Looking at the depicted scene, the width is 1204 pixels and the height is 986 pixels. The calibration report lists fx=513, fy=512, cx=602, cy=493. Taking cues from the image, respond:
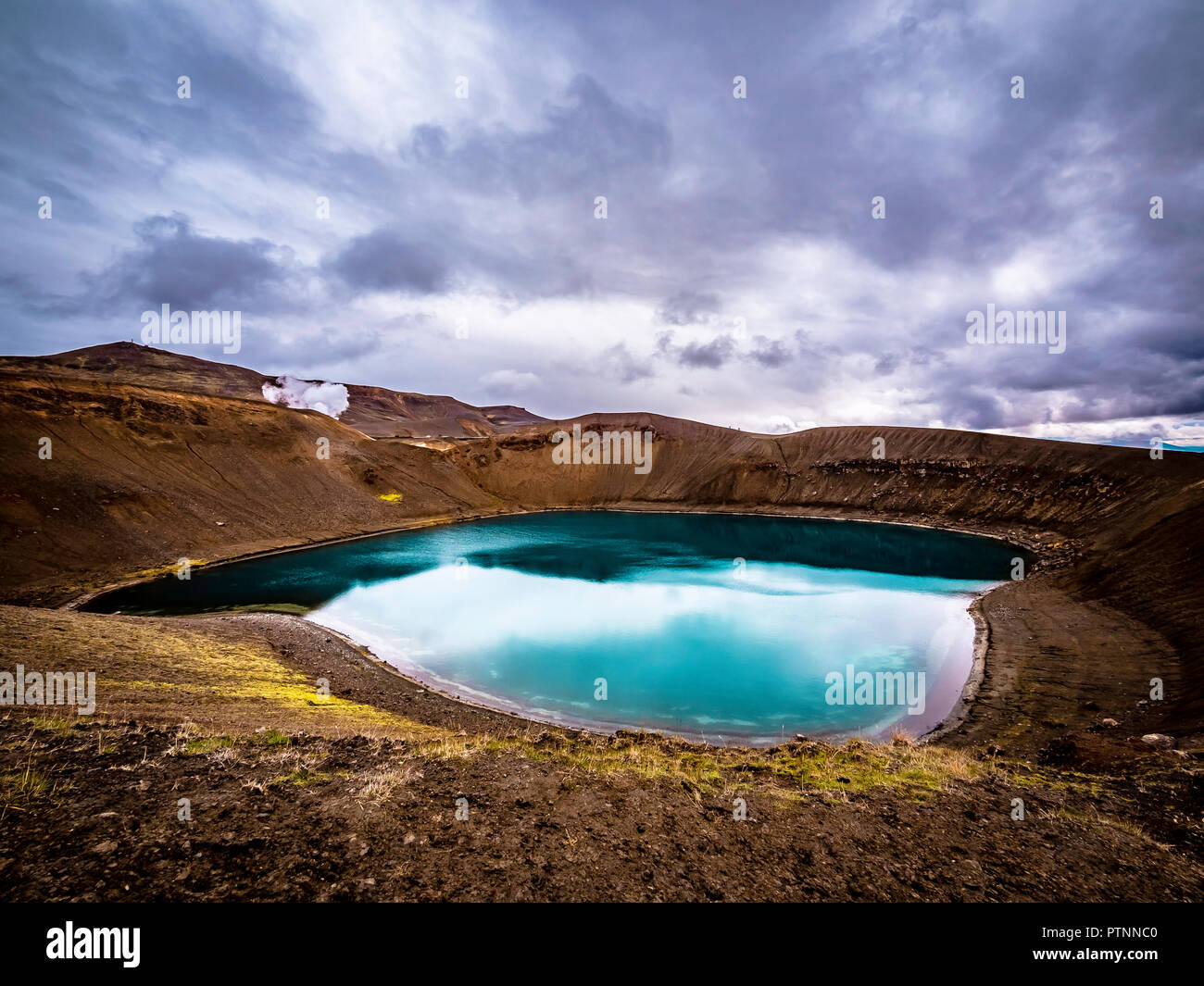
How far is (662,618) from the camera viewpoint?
25641 mm

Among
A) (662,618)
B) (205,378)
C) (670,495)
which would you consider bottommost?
(662,618)

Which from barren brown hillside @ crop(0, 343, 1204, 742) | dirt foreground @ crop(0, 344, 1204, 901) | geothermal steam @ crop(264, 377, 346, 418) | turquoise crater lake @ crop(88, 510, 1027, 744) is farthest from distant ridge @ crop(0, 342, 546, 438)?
dirt foreground @ crop(0, 344, 1204, 901)

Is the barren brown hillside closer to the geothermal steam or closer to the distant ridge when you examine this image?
the distant ridge

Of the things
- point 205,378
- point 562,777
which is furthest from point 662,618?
point 205,378

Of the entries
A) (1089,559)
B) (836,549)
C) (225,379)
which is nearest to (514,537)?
(836,549)

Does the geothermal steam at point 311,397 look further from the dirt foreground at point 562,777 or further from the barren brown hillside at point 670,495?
the dirt foreground at point 562,777

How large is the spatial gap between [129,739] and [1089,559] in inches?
1571

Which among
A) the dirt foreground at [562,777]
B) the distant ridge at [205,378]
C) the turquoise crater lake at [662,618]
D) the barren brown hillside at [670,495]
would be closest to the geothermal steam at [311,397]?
the distant ridge at [205,378]

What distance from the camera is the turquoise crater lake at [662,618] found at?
16.4m

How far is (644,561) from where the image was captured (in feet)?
139

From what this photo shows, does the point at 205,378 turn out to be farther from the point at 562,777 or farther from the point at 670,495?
the point at 562,777

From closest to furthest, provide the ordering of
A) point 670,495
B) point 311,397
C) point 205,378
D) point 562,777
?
point 562,777 → point 670,495 → point 311,397 → point 205,378
